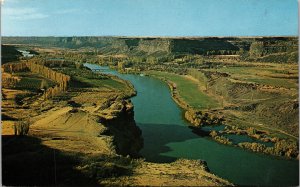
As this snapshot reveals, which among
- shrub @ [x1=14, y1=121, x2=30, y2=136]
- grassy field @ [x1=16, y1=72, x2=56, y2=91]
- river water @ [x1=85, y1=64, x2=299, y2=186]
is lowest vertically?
river water @ [x1=85, y1=64, x2=299, y2=186]

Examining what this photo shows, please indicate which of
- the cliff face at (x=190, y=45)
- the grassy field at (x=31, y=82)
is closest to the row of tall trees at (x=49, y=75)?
the grassy field at (x=31, y=82)

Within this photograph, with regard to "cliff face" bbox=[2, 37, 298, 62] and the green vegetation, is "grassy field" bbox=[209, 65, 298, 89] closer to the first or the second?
"cliff face" bbox=[2, 37, 298, 62]

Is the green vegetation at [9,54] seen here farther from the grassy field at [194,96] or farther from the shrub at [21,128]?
the grassy field at [194,96]

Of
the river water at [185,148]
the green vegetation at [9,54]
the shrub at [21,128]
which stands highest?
the green vegetation at [9,54]

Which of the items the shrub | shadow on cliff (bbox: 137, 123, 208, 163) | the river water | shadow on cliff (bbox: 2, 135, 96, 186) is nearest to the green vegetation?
the shrub

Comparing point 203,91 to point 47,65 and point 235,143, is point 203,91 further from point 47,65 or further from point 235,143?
point 47,65

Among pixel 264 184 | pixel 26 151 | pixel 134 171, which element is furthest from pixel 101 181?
pixel 264 184
